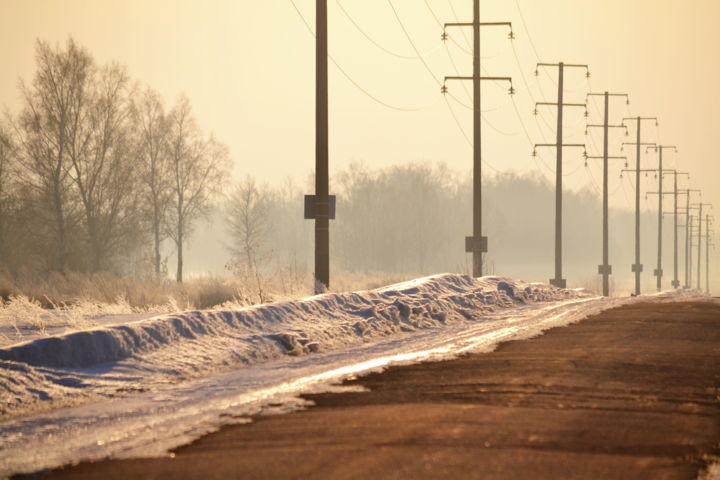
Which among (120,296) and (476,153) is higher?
(476,153)

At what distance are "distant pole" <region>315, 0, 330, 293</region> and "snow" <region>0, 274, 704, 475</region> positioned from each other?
8.78ft

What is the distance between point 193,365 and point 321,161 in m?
10.9

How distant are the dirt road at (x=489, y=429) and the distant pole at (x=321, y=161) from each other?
10258 millimetres

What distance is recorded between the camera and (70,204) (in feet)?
164

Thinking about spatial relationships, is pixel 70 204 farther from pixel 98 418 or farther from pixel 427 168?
pixel 427 168

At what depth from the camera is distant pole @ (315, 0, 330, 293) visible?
73.5 feet

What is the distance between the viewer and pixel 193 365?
477 inches

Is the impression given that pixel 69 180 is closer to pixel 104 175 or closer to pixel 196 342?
pixel 104 175

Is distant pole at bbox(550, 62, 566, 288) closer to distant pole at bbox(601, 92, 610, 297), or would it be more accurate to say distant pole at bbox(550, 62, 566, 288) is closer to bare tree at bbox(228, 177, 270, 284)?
distant pole at bbox(601, 92, 610, 297)

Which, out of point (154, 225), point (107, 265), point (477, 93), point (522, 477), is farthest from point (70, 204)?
point (522, 477)

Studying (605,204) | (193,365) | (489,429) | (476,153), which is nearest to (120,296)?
(476,153)

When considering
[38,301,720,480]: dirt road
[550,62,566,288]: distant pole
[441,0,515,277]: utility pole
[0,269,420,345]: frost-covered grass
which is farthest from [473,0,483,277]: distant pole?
[38,301,720,480]: dirt road

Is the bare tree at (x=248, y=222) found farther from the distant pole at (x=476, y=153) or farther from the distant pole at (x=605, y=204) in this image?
the distant pole at (x=476, y=153)

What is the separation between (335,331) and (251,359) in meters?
3.00
